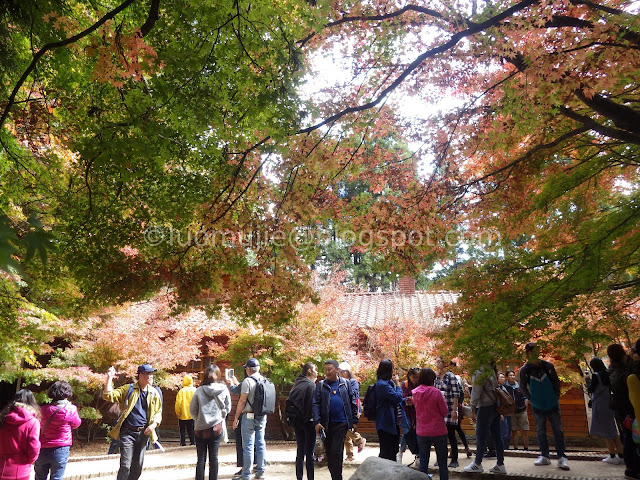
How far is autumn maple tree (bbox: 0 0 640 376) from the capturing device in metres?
4.27

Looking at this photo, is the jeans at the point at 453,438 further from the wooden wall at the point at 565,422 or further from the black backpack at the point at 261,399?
the wooden wall at the point at 565,422

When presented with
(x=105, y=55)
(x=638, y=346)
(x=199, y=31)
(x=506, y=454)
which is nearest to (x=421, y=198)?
(x=638, y=346)

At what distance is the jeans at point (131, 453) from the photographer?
19.9 feet

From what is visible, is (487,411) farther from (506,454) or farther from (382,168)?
(382,168)

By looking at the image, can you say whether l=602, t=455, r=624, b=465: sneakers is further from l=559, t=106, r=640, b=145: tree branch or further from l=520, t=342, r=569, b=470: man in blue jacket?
l=559, t=106, r=640, b=145: tree branch

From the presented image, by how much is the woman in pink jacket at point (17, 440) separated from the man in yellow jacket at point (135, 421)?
1362 millimetres

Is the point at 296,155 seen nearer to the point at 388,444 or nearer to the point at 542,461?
the point at 388,444

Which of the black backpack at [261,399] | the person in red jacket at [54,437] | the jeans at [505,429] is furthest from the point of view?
the jeans at [505,429]

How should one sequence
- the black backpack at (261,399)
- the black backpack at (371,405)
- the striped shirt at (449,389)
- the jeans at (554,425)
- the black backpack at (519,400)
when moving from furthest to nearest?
the black backpack at (519,400)
the striped shirt at (449,389)
the black backpack at (261,399)
the jeans at (554,425)
the black backpack at (371,405)

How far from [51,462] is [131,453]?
3.10ft

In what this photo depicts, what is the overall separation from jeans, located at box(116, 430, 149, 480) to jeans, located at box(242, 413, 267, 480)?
66.4 inches

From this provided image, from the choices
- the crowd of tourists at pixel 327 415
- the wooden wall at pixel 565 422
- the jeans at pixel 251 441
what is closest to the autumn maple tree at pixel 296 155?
the crowd of tourists at pixel 327 415

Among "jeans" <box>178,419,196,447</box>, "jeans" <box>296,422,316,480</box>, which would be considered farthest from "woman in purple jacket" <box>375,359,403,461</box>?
"jeans" <box>178,419,196,447</box>

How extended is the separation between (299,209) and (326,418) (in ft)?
9.47
